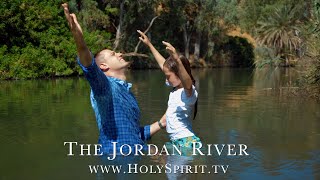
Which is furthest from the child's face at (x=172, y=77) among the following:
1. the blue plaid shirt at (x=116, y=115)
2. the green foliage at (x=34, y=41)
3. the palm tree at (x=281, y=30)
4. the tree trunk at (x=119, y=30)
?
the palm tree at (x=281, y=30)

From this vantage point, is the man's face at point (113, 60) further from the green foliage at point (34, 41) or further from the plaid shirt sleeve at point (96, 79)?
the green foliage at point (34, 41)

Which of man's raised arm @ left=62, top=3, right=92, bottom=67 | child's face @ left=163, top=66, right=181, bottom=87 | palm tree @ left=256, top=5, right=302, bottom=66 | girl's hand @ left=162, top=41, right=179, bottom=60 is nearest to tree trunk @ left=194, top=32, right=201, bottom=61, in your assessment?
palm tree @ left=256, top=5, right=302, bottom=66

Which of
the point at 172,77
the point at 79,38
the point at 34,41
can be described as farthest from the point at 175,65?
the point at 34,41

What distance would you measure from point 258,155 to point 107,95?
9.58 feet

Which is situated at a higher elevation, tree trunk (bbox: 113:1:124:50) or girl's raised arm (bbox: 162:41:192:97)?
tree trunk (bbox: 113:1:124:50)

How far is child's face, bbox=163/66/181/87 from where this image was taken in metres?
5.78

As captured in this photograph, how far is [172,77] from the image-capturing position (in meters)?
5.83

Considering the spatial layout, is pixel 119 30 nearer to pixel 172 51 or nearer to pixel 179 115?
pixel 179 115

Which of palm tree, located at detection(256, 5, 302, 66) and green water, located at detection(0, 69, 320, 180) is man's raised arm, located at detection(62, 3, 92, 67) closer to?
green water, located at detection(0, 69, 320, 180)

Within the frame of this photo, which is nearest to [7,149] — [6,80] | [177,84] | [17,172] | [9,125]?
[17,172]

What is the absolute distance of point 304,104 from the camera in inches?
535

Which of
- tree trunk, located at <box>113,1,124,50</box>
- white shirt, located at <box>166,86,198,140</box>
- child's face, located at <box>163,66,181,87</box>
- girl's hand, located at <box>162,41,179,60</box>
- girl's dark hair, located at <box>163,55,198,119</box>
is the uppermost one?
tree trunk, located at <box>113,1,124,50</box>

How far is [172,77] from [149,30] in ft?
138

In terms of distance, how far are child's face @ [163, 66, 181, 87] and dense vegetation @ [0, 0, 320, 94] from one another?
17.5 meters
